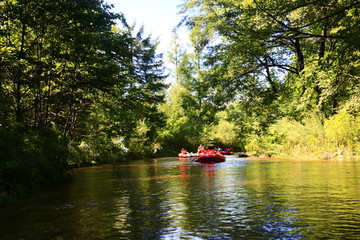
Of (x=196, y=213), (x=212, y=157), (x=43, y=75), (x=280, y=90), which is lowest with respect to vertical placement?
(x=196, y=213)

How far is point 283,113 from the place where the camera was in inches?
1037

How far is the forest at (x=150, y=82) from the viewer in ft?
29.4

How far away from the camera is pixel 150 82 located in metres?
42.0

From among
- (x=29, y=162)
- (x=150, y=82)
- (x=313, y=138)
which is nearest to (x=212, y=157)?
(x=313, y=138)

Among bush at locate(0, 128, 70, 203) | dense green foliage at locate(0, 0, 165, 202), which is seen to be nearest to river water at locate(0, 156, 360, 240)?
bush at locate(0, 128, 70, 203)

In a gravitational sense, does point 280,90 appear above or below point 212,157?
above

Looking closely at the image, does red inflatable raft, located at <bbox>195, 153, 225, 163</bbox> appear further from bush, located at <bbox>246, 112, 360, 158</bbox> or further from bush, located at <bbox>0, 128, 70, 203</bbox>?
bush, located at <bbox>0, 128, 70, 203</bbox>

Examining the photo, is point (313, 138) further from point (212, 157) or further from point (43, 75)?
point (43, 75)

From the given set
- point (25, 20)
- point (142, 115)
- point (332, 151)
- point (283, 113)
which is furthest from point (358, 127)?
point (142, 115)

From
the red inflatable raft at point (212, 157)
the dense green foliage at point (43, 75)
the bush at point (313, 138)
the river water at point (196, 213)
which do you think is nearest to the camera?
the river water at point (196, 213)

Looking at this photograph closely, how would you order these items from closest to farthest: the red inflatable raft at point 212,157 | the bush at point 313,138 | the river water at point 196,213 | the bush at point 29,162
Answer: the river water at point 196,213 < the bush at point 29,162 < the bush at point 313,138 < the red inflatable raft at point 212,157

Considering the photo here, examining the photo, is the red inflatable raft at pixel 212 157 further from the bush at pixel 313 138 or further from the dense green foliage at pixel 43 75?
the dense green foliage at pixel 43 75

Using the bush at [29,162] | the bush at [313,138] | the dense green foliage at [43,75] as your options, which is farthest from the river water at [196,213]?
the bush at [313,138]

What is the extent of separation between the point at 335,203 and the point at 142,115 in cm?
3142
